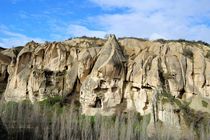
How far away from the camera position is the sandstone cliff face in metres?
66.9

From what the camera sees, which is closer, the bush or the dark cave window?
the dark cave window

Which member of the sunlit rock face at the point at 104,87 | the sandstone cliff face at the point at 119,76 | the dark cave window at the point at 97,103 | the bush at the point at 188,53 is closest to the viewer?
the sandstone cliff face at the point at 119,76

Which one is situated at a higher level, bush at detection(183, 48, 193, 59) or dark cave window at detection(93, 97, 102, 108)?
bush at detection(183, 48, 193, 59)

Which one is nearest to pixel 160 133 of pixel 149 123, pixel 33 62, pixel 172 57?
pixel 149 123

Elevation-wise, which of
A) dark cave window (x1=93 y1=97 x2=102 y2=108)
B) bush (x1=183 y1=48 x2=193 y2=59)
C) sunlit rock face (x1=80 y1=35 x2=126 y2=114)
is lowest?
dark cave window (x1=93 y1=97 x2=102 y2=108)

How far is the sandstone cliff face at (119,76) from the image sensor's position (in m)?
66.9

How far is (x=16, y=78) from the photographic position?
250 feet

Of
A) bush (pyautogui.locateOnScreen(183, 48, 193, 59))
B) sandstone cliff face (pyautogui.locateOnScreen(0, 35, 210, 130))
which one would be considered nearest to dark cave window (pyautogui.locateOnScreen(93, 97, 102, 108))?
sandstone cliff face (pyautogui.locateOnScreen(0, 35, 210, 130))

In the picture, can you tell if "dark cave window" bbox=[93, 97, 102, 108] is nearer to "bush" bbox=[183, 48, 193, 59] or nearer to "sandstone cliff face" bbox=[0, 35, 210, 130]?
"sandstone cliff face" bbox=[0, 35, 210, 130]

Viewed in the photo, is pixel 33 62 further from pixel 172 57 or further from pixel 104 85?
pixel 172 57

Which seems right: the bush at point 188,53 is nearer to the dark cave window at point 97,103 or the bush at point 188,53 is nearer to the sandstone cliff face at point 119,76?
the sandstone cliff face at point 119,76

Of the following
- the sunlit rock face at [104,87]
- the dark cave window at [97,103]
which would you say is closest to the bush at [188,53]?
the sunlit rock face at [104,87]

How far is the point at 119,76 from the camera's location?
227ft

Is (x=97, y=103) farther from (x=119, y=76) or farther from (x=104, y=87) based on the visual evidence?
(x=119, y=76)
